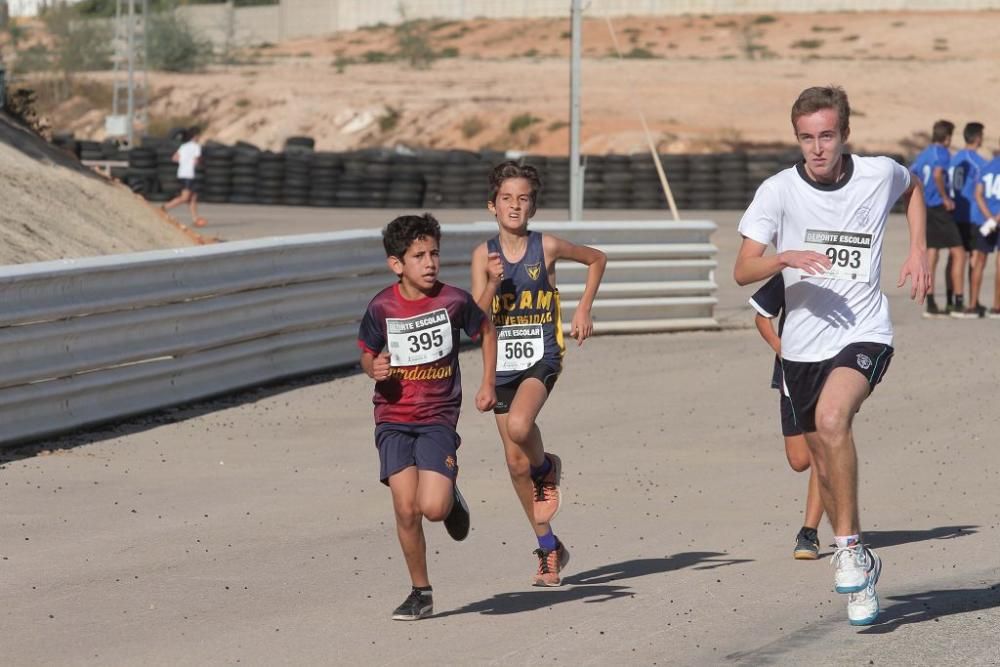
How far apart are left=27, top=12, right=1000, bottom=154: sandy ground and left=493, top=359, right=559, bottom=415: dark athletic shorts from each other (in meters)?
42.1

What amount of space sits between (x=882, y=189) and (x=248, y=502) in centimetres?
385

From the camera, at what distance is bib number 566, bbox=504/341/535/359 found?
7391mm

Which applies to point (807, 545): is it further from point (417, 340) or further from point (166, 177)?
point (166, 177)

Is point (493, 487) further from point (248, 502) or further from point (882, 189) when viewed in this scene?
point (882, 189)

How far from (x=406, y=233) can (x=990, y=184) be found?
474 inches

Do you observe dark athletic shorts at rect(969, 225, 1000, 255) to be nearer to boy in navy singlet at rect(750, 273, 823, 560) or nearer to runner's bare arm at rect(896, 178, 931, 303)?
boy in navy singlet at rect(750, 273, 823, 560)

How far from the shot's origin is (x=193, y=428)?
36.6 ft

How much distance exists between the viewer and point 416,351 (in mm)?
6574

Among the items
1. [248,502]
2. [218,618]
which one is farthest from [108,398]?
[218,618]

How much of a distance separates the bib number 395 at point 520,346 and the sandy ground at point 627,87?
42096 mm

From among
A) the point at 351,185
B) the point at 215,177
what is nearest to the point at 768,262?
the point at 351,185

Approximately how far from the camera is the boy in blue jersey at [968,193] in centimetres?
1744

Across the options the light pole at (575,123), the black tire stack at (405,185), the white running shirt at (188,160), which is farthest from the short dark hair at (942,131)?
the black tire stack at (405,185)

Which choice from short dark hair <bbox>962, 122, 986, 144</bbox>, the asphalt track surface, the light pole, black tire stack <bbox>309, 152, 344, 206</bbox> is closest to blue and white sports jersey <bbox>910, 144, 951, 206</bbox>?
short dark hair <bbox>962, 122, 986, 144</bbox>
